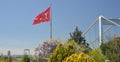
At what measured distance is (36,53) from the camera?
26.4 meters

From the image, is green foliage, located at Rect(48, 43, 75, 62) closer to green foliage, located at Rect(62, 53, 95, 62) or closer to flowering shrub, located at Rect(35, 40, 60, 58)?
green foliage, located at Rect(62, 53, 95, 62)

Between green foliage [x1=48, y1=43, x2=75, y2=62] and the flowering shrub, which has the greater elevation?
the flowering shrub

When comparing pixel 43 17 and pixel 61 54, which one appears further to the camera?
pixel 43 17

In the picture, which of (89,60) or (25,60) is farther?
(25,60)

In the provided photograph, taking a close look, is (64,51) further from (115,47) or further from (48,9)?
(48,9)

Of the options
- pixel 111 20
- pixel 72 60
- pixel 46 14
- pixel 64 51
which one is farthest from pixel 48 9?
pixel 111 20

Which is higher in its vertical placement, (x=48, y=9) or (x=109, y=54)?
(x=48, y=9)

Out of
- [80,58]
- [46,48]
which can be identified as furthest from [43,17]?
[80,58]

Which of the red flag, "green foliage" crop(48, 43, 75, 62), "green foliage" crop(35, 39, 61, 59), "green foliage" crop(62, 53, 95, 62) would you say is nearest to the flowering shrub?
"green foliage" crop(35, 39, 61, 59)

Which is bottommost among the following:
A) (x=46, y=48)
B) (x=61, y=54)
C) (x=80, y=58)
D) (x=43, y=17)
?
(x=80, y=58)

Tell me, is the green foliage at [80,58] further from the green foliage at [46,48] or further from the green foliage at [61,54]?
the green foliage at [46,48]

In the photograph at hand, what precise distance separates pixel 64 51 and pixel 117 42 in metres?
6.65

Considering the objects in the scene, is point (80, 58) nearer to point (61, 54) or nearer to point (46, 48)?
point (61, 54)

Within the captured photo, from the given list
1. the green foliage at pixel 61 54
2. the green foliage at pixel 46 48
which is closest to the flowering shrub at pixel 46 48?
the green foliage at pixel 46 48
